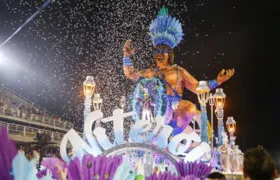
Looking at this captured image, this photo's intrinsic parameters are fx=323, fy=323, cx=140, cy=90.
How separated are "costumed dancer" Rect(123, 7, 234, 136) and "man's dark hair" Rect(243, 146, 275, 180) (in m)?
12.4

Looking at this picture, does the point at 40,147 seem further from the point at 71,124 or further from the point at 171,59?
the point at 71,124

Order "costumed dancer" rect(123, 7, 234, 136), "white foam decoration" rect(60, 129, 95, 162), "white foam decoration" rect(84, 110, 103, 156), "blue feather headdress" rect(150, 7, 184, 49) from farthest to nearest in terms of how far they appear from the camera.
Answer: "blue feather headdress" rect(150, 7, 184, 49) < "costumed dancer" rect(123, 7, 234, 136) < "white foam decoration" rect(84, 110, 103, 156) < "white foam decoration" rect(60, 129, 95, 162)

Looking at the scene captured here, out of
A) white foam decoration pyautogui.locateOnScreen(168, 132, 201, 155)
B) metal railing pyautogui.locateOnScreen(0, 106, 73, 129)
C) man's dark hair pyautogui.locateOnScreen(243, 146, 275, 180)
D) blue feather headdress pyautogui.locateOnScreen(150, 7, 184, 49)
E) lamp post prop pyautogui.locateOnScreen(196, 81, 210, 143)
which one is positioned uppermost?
blue feather headdress pyautogui.locateOnScreen(150, 7, 184, 49)

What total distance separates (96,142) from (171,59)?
1000cm

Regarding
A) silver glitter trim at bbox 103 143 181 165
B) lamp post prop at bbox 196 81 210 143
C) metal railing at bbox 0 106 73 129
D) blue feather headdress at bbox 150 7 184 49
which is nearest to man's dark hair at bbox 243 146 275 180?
silver glitter trim at bbox 103 143 181 165

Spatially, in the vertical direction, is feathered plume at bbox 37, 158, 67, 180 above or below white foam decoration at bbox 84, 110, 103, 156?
below

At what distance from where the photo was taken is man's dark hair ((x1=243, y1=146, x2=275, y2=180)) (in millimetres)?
1576

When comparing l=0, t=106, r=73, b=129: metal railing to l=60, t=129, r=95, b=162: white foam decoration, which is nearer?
l=60, t=129, r=95, b=162: white foam decoration

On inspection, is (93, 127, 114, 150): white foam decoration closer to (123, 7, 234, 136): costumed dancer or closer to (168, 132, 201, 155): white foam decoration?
(168, 132, 201, 155): white foam decoration

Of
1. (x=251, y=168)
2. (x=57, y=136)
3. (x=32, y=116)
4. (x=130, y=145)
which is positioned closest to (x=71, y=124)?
(x=57, y=136)

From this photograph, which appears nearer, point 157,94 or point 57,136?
point 157,94

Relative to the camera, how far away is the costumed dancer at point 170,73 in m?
14.2

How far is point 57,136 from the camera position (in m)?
20.7

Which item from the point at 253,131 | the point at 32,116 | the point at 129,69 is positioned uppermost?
the point at 129,69
